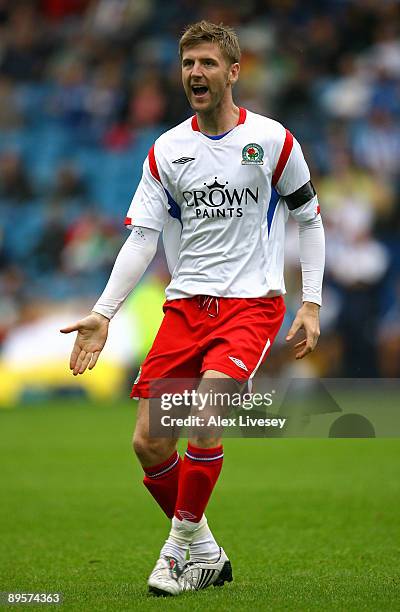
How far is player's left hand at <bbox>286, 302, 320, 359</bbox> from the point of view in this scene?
17.3ft

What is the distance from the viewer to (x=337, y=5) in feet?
61.1

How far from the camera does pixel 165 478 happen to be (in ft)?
17.9

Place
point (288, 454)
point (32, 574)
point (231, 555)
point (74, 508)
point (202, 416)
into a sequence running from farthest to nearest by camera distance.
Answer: point (288, 454) → point (74, 508) → point (231, 555) → point (32, 574) → point (202, 416)

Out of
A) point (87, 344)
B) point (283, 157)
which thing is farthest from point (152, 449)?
point (283, 157)

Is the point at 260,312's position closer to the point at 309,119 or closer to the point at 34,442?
the point at 34,442

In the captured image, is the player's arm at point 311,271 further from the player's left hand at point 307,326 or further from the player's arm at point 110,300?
the player's arm at point 110,300

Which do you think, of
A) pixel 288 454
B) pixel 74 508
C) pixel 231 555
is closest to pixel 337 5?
pixel 288 454

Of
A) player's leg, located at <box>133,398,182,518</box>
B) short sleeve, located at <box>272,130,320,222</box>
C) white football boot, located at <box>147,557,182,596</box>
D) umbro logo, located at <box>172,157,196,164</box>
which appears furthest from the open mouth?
white football boot, located at <box>147,557,182,596</box>

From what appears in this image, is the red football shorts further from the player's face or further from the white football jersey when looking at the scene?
the player's face

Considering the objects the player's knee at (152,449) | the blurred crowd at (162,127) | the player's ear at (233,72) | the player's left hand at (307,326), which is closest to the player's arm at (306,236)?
the player's left hand at (307,326)

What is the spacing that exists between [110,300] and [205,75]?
1.08m

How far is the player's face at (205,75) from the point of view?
5.25 meters

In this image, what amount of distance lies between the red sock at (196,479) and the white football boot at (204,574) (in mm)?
264

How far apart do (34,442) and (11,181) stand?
26.2ft
